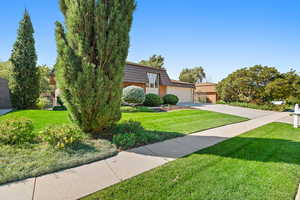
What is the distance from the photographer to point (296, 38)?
10.1 meters

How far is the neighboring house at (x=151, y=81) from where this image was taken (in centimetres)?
1480

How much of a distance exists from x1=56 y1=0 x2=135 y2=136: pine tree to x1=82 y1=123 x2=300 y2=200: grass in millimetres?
2364

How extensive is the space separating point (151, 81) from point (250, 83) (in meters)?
13.1

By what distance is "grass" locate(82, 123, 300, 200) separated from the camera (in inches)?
76.7

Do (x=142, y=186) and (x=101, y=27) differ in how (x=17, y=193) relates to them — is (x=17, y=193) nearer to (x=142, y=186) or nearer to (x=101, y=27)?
(x=142, y=186)

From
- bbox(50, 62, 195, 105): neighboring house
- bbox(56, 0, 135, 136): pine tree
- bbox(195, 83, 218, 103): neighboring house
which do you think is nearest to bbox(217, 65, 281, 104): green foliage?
bbox(195, 83, 218, 103): neighboring house

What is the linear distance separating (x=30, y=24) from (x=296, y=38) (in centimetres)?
1966

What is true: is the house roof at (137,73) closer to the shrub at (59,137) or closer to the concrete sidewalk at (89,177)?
the shrub at (59,137)

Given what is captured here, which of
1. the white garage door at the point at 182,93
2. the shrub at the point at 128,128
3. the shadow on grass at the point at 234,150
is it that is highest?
the white garage door at the point at 182,93

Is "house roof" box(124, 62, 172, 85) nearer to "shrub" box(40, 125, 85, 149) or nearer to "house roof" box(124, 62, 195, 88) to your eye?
"house roof" box(124, 62, 195, 88)

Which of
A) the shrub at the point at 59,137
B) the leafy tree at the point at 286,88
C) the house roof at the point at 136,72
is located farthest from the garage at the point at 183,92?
the shrub at the point at 59,137

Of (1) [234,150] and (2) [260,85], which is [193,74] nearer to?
(2) [260,85]

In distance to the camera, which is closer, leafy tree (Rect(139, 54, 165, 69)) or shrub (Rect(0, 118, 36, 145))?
shrub (Rect(0, 118, 36, 145))

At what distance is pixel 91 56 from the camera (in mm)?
3881
